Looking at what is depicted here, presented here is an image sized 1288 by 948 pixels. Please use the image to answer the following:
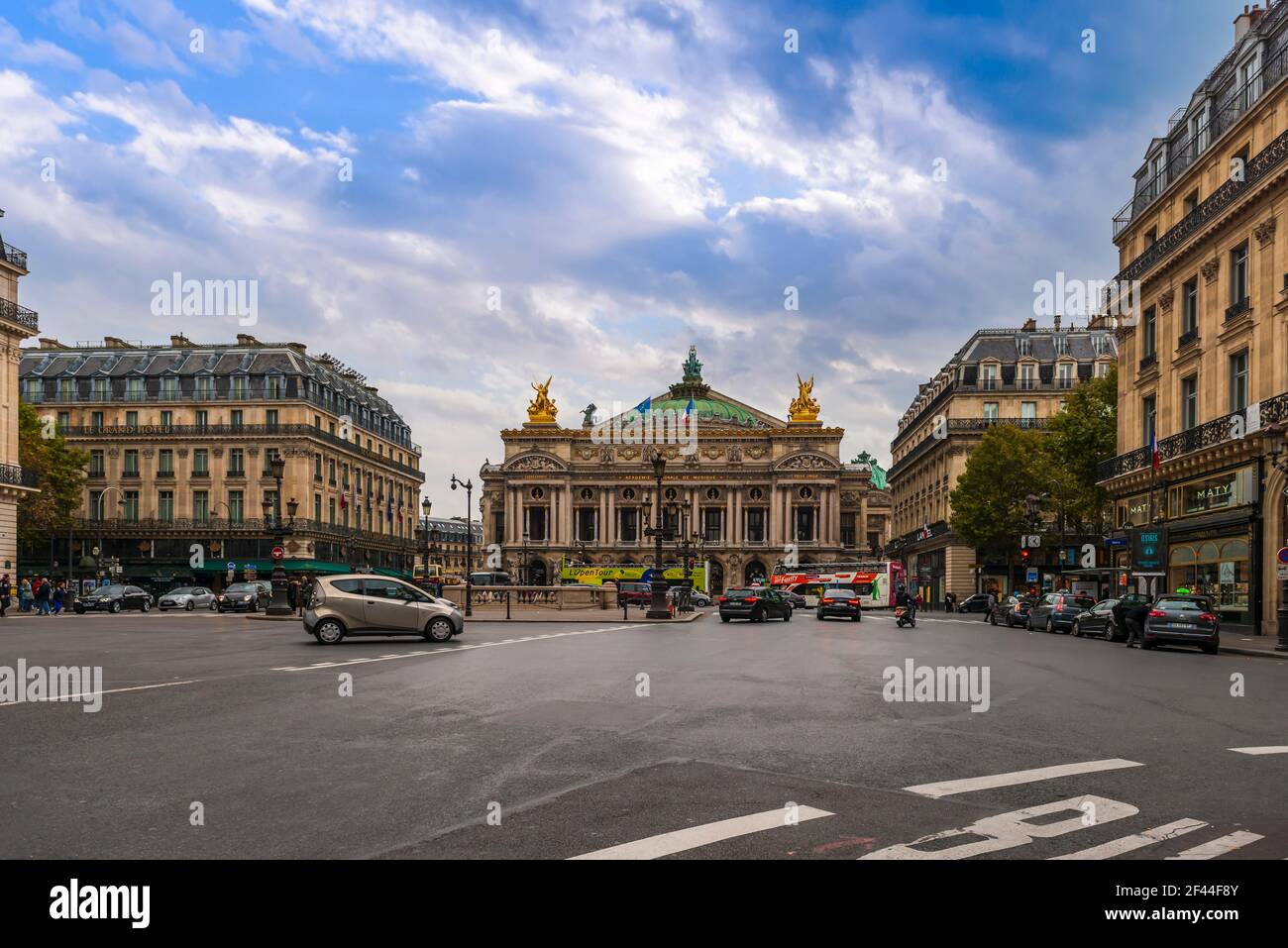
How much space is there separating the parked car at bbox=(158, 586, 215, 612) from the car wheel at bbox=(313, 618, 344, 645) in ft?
111

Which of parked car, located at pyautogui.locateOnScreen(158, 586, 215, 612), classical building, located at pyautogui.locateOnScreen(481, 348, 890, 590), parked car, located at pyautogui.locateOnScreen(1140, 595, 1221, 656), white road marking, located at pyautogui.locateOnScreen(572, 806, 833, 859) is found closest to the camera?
white road marking, located at pyautogui.locateOnScreen(572, 806, 833, 859)

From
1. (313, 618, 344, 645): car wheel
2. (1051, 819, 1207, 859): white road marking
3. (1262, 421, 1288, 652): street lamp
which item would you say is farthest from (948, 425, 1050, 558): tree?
(1051, 819, 1207, 859): white road marking

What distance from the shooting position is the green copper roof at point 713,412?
13812 centimetres

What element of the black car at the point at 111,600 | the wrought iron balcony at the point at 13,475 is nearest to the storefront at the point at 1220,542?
the black car at the point at 111,600

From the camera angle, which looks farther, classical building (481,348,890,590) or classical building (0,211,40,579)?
classical building (481,348,890,590)

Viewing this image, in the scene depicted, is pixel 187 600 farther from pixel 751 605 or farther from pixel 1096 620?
pixel 1096 620

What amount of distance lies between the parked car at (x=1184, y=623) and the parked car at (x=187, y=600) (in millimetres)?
44855

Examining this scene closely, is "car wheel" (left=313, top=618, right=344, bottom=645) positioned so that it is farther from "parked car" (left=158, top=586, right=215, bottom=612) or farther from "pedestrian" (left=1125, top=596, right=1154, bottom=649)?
"parked car" (left=158, top=586, right=215, bottom=612)

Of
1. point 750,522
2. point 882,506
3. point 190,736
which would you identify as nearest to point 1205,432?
point 190,736

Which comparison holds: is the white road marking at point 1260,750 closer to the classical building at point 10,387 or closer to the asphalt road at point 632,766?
the asphalt road at point 632,766

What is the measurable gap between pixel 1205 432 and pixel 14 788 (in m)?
36.6

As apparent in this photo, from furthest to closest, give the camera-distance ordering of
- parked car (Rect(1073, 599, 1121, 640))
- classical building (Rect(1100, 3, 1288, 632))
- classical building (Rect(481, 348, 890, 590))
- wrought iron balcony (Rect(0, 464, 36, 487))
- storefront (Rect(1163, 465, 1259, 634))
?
classical building (Rect(481, 348, 890, 590)), wrought iron balcony (Rect(0, 464, 36, 487)), parked car (Rect(1073, 599, 1121, 640)), storefront (Rect(1163, 465, 1259, 634)), classical building (Rect(1100, 3, 1288, 632))

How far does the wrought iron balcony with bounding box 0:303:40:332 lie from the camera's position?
158 ft

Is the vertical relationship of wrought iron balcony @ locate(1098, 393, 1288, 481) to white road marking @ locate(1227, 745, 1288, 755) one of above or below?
above
